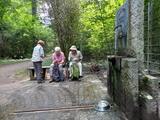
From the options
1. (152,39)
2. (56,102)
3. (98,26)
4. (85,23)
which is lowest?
(56,102)

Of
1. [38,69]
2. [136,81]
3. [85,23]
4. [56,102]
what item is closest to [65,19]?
[85,23]

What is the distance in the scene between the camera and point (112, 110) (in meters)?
8.20

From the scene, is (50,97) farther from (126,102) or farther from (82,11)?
(82,11)

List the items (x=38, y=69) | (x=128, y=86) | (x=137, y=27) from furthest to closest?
1. (x=38, y=69)
2. (x=137, y=27)
3. (x=128, y=86)

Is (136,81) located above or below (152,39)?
below

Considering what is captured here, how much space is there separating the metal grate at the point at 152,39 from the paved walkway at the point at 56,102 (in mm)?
1250

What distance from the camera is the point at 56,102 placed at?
930 cm

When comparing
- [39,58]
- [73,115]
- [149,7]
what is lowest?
[73,115]

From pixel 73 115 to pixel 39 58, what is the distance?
580 centimetres

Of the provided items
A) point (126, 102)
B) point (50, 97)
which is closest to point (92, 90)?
point (50, 97)

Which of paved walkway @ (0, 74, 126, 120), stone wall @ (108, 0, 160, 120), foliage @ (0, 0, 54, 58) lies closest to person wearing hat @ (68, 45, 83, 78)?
paved walkway @ (0, 74, 126, 120)

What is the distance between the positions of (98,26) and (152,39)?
9223mm

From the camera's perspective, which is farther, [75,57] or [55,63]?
[75,57]

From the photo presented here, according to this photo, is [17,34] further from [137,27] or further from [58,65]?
[137,27]
